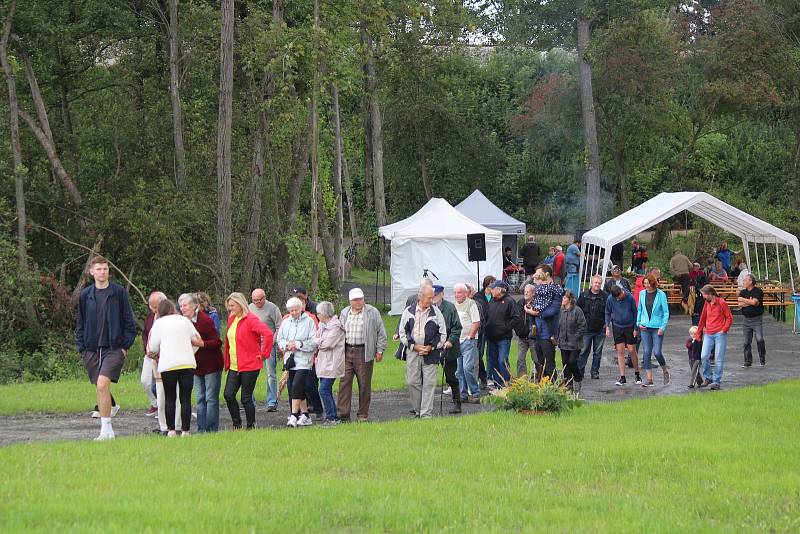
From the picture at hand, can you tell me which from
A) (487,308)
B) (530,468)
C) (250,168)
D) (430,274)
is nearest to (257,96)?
(250,168)

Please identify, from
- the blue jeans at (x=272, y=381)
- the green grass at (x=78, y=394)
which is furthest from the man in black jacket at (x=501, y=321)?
the blue jeans at (x=272, y=381)

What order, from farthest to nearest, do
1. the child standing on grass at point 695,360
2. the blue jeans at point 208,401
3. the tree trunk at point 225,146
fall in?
the tree trunk at point 225,146 < the child standing on grass at point 695,360 < the blue jeans at point 208,401

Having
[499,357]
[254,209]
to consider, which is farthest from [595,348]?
[254,209]

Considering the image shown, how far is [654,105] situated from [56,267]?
25431 millimetres

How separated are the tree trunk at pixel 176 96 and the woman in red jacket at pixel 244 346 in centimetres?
1862

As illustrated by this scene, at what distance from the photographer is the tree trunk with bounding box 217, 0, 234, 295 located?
27719mm

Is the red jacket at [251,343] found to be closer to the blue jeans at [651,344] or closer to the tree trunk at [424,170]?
the blue jeans at [651,344]

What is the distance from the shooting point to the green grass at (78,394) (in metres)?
16.4

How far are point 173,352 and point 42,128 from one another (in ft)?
66.4

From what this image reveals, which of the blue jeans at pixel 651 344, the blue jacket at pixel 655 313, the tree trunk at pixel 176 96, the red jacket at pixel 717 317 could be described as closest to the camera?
the red jacket at pixel 717 317

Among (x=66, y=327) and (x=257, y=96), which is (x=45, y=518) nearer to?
(x=66, y=327)

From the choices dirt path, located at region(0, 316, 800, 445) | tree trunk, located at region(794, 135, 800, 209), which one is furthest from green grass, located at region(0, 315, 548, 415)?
tree trunk, located at region(794, 135, 800, 209)

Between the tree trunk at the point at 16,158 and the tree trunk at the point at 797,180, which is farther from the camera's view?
the tree trunk at the point at 797,180

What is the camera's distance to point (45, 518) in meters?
7.96
